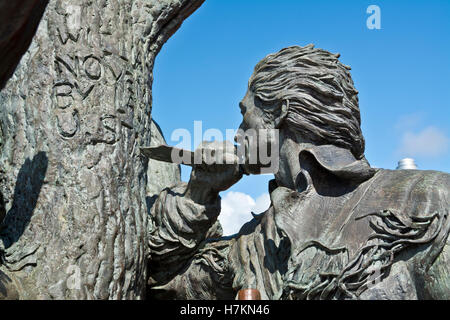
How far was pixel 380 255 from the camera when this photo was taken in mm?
3158

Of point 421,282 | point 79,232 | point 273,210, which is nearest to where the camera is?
point 421,282

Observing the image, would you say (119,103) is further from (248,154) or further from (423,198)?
(423,198)

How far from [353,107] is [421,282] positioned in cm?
94

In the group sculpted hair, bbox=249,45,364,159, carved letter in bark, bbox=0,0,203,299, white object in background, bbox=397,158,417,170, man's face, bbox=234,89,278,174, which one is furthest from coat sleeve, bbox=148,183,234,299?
white object in background, bbox=397,158,417,170

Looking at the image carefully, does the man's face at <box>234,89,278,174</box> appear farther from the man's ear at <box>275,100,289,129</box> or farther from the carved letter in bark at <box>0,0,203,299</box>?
the carved letter in bark at <box>0,0,203,299</box>

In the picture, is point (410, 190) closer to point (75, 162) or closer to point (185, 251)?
point (185, 251)

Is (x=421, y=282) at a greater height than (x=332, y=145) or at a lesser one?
lesser

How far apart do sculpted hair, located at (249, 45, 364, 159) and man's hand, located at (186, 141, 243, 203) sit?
1.10 ft

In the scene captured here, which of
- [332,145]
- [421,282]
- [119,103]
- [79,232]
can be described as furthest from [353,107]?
[79,232]

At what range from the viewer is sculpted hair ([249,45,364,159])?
3.54 m

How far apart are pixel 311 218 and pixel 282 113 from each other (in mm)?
538

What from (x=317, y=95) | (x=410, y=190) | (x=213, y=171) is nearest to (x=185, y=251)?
(x=213, y=171)

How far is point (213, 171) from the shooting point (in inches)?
149

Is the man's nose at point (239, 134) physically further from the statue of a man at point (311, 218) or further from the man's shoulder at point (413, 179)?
the man's shoulder at point (413, 179)
